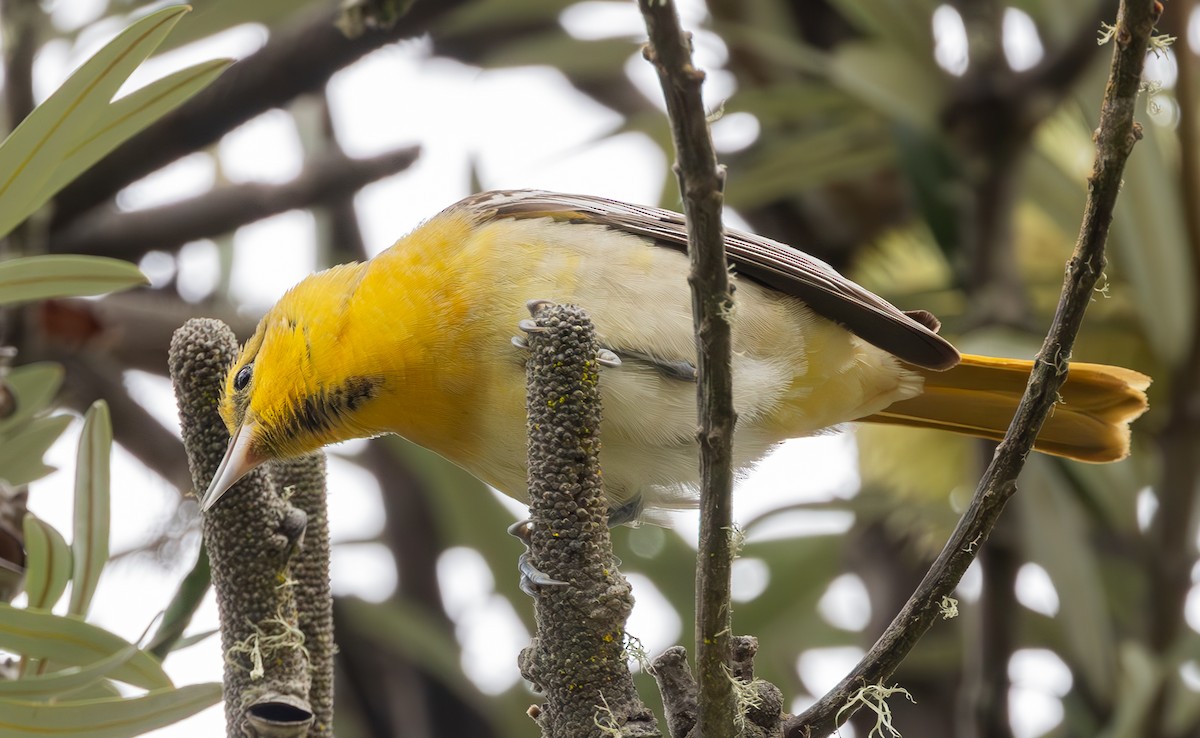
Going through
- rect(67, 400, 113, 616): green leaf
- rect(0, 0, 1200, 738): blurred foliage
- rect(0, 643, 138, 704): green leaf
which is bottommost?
rect(0, 643, 138, 704): green leaf

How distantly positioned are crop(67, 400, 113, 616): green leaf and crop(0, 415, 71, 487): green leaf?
376 millimetres

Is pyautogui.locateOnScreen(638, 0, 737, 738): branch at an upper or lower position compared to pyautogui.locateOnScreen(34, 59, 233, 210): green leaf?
lower

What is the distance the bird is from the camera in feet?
7.70

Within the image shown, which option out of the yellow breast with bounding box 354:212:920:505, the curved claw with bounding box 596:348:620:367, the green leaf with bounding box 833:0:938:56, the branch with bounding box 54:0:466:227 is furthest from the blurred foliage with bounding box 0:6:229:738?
the green leaf with bounding box 833:0:938:56

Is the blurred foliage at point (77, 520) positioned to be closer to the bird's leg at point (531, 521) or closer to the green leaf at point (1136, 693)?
the bird's leg at point (531, 521)

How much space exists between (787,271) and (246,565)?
1.20 m

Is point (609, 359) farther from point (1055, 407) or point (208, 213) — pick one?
point (208, 213)

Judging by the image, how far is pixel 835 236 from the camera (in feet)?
15.3

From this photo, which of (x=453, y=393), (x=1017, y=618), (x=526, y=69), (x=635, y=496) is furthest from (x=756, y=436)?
(x=526, y=69)

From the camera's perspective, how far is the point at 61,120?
177 centimetres

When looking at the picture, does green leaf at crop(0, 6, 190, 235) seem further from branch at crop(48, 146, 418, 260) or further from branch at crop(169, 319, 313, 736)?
branch at crop(48, 146, 418, 260)

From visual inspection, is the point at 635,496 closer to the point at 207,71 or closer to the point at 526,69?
the point at 207,71

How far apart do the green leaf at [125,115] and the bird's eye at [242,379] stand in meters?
0.66

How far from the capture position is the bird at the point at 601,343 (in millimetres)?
2348
